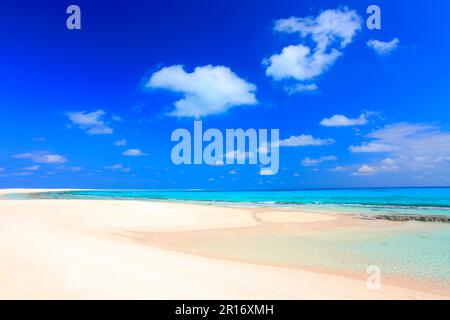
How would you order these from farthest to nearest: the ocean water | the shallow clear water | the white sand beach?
the ocean water, the shallow clear water, the white sand beach

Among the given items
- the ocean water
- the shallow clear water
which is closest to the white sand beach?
the shallow clear water

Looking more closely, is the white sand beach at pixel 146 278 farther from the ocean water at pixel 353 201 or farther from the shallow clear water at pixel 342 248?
the ocean water at pixel 353 201

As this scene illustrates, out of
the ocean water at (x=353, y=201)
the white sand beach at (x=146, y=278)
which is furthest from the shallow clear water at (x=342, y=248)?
the ocean water at (x=353, y=201)

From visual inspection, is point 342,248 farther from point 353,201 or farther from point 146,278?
point 353,201

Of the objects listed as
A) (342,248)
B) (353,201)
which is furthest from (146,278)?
(353,201)

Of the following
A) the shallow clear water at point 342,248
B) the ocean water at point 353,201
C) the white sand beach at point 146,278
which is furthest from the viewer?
the ocean water at point 353,201

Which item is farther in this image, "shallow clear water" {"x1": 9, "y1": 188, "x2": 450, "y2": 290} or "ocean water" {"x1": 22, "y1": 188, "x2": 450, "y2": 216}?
"ocean water" {"x1": 22, "y1": 188, "x2": 450, "y2": 216}

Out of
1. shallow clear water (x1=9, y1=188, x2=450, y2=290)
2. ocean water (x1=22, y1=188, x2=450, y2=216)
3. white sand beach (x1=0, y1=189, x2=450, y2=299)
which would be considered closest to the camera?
white sand beach (x1=0, y1=189, x2=450, y2=299)

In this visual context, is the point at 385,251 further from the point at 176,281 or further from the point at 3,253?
the point at 3,253

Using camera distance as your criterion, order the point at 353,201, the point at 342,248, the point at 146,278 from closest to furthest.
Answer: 1. the point at 146,278
2. the point at 342,248
3. the point at 353,201

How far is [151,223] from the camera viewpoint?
76.5 ft

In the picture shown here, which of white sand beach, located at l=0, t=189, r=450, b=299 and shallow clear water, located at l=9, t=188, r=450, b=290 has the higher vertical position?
white sand beach, located at l=0, t=189, r=450, b=299

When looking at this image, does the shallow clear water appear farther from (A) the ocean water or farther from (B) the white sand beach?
(A) the ocean water
